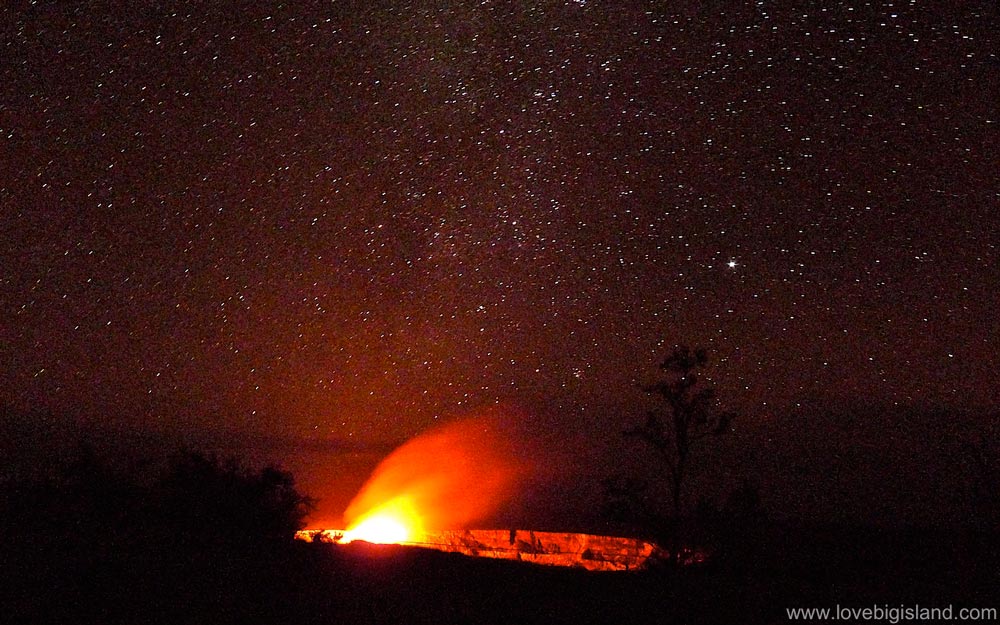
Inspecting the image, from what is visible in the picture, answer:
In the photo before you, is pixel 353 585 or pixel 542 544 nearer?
pixel 353 585

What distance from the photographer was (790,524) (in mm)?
24391

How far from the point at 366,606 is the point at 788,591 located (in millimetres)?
5007

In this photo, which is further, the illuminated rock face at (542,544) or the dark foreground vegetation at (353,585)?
the illuminated rock face at (542,544)

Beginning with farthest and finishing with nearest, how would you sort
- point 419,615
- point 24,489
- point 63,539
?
1. point 24,489
2. point 63,539
3. point 419,615

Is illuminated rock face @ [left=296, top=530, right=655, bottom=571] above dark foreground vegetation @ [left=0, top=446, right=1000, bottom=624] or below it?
above

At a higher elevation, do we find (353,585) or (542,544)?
(542,544)

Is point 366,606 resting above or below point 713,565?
below

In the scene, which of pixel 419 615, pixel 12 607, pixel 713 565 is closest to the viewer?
pixel 12 607

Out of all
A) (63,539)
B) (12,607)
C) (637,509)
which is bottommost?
(12,607)

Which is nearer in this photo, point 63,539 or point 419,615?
point 419,615

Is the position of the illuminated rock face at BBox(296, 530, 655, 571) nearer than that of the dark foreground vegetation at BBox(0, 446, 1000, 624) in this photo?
A: No

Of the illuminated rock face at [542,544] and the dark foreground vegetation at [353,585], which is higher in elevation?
the illuminated rock face at [542,544]

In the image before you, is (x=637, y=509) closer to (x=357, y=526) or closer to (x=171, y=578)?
(x=171, y=578)

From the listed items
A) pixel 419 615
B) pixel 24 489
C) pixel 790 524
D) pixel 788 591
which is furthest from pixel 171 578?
pixel 790 524
